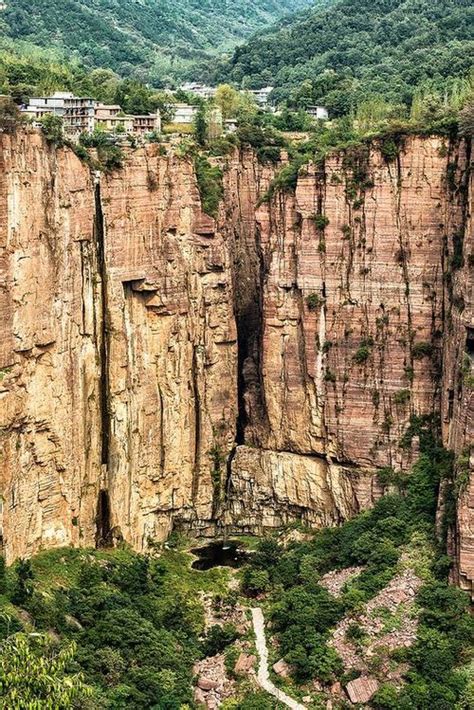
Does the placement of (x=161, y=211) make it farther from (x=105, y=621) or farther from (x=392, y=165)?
(x=105, y=621)

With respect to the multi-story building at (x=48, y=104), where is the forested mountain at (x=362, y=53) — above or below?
above

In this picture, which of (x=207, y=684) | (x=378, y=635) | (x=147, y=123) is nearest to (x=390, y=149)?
(x=147, y=123)

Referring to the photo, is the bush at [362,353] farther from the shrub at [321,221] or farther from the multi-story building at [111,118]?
the multi-story building at [111,118]

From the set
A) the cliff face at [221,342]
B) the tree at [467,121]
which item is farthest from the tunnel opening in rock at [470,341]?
the tree at [467,121]

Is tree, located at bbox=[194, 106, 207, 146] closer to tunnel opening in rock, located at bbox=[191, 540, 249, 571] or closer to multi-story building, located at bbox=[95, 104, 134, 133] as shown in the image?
multi-story building, located at bbox=[95, 104, 134, 133]

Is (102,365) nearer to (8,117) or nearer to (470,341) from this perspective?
(8,117)

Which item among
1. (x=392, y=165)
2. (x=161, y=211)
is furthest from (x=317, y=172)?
(x=161, y=211)

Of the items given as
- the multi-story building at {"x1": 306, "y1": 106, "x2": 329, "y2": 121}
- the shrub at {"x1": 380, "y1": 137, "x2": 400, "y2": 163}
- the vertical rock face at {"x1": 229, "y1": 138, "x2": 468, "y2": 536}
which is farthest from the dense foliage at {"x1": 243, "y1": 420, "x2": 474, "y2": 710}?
the multi-story building at {"x1": 306, "y1": 106, "x2": 329, "y2": 121}
